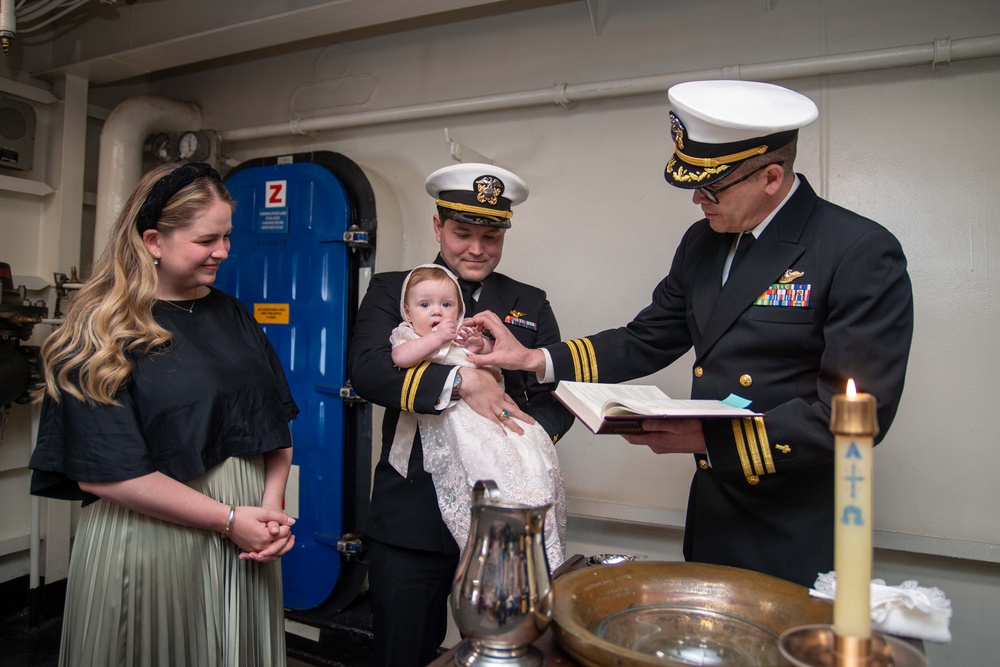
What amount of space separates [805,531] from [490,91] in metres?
2.43

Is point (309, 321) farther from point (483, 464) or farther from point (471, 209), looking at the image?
point (483, 464)

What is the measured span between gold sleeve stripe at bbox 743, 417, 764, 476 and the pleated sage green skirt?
127 cm

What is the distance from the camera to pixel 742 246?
5.79ft

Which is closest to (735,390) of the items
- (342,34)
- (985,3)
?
(985,3)

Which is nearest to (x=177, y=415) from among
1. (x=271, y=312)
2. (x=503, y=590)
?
(x=503, y=590)

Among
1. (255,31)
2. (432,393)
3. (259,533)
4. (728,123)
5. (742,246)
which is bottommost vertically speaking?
(259,533)

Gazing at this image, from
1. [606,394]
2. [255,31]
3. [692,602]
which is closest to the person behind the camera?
[692,602]

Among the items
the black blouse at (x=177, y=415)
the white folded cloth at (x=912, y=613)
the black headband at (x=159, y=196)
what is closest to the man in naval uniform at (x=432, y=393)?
the black blouse at (x=177, y=415)

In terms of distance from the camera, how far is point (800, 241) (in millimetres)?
1661

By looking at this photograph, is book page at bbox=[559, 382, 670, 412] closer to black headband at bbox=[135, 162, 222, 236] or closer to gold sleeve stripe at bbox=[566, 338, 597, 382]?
gold sleeve stripe at bbox=[566, 338, 597, 382]

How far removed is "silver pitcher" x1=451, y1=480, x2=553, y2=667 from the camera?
2.89 ft

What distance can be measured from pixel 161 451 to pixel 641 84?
2205 mm

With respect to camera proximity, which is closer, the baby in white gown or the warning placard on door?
the baby in white gown

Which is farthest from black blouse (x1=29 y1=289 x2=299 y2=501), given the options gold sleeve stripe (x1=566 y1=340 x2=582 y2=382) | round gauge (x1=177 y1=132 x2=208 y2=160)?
round gauge (x1=177 y1=132 x2=208 y2=160)
